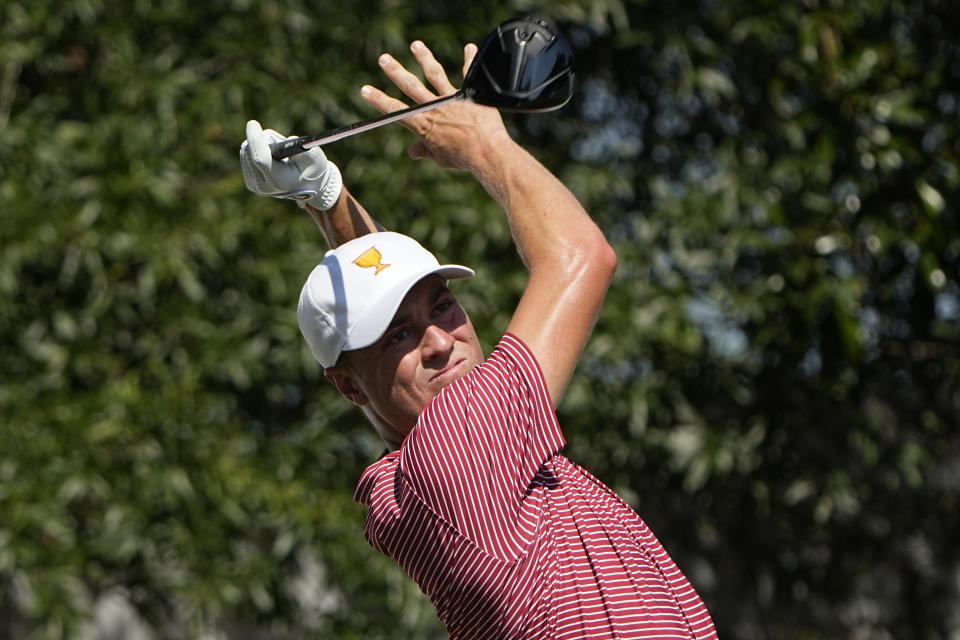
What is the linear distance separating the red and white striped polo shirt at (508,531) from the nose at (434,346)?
0.45ft

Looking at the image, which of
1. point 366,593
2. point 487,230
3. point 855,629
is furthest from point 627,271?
point 855,629

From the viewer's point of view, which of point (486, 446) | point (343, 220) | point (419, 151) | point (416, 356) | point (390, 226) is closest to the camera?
point (486, 446)

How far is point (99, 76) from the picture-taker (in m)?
4.70

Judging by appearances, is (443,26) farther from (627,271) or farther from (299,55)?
(627,271)

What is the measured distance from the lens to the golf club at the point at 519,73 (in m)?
2.11

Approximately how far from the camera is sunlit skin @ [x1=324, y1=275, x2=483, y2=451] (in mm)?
2195

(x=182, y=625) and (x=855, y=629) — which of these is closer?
(x=182, y=625)

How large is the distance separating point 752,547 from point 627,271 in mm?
1156

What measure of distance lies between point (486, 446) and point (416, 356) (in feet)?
0.83

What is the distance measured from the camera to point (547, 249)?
204 cm

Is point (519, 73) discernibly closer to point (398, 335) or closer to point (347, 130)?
point (347, 130)

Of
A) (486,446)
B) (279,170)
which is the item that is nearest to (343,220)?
(279,170)

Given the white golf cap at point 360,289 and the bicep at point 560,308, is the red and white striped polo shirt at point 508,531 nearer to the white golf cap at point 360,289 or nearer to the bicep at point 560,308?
the bicep at point 560,308

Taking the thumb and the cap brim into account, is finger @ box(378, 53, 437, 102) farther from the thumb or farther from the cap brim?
the cap brim
